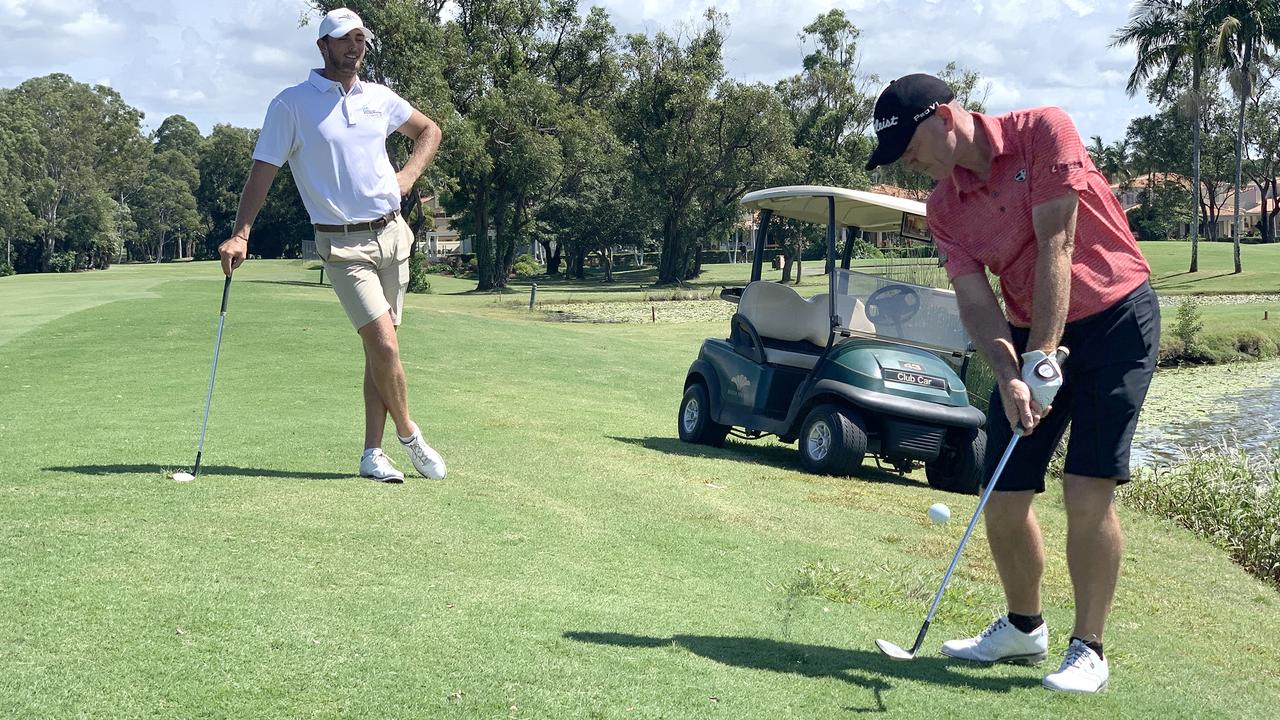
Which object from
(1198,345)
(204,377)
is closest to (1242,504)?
(204,377)

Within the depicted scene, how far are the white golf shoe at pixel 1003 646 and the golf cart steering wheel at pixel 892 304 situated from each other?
18.7 feet

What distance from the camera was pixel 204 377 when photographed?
1352 cm

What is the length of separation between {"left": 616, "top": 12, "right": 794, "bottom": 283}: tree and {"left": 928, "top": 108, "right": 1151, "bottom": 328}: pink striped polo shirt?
5774 centimetres

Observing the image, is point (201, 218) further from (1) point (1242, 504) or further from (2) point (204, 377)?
(1) point (1242, 504)

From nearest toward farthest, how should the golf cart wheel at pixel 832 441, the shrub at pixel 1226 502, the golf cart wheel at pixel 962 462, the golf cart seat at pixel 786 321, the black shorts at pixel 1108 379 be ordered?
the black shorts at pixel 1108 379, the shrub at pixel 1226 502, the golf cart wheel at pixel 832 441, the golf cart wheel at pixel 962 462, the golf cart seat at pixel 786 321

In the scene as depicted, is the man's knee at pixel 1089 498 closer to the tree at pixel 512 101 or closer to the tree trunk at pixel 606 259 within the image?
the tree at pixel 512 101

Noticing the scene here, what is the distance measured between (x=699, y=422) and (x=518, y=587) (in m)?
5.93

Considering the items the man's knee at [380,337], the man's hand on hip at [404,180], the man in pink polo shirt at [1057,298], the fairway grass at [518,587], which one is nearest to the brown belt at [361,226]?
the man's hand on hip at [404,180]

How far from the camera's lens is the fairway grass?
11.8 feet

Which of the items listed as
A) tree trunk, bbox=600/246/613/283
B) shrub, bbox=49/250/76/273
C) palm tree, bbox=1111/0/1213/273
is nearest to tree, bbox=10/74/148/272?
shrub, bbox=49/250/76/273

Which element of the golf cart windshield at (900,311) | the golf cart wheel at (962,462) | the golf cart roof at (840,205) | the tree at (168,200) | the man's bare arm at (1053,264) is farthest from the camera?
the tree at (168,200)

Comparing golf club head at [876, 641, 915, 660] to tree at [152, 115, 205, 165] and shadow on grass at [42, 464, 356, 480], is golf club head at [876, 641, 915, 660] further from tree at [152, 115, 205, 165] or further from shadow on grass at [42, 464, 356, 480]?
tree at [152, 115, 205, 165]

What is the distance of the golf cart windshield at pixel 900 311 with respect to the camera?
9773 mm

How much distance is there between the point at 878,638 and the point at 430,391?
30.6 ft
